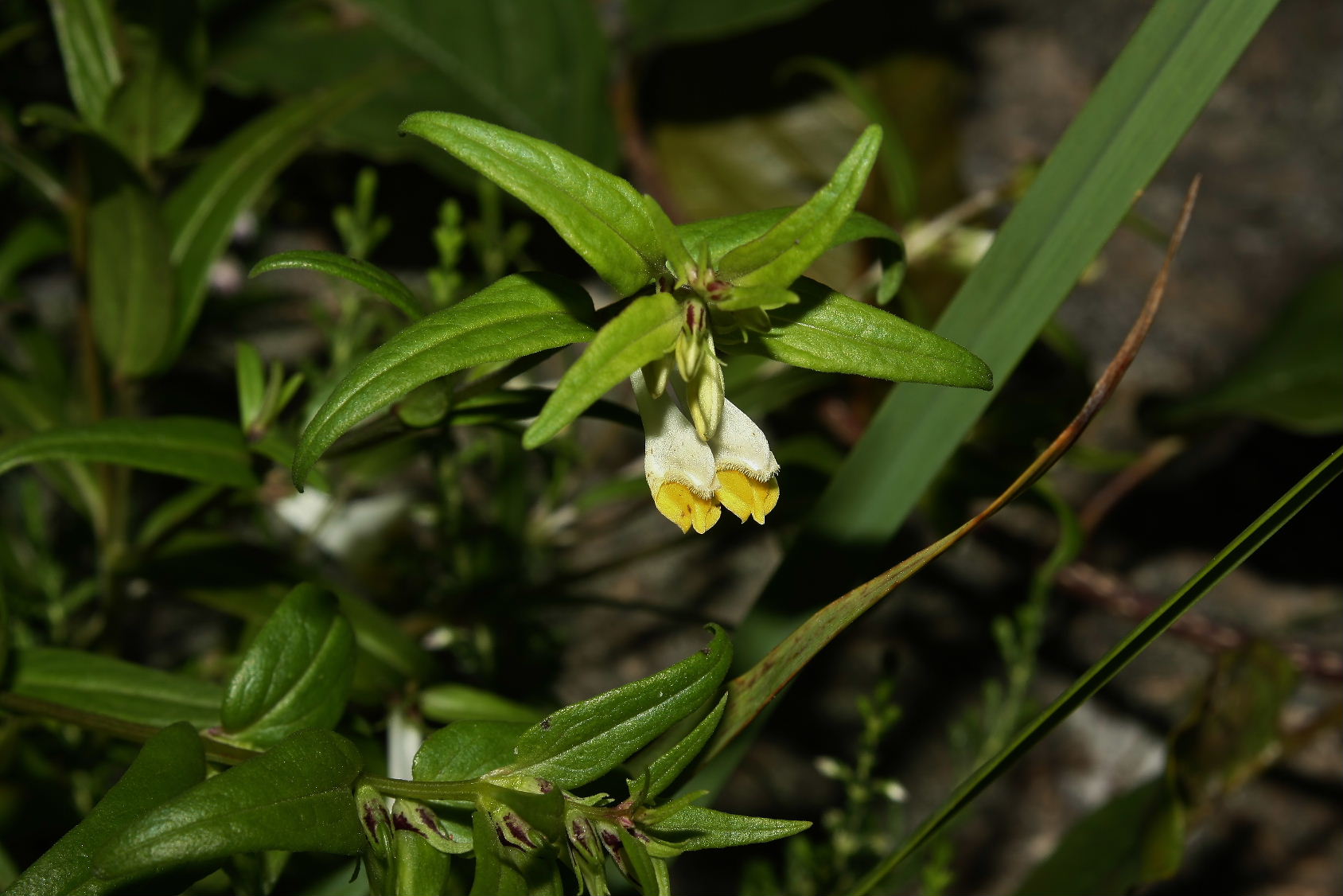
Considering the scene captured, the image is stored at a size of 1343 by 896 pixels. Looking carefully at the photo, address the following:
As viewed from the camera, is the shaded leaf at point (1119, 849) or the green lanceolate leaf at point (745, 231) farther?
the shaded leaf at point (1119, 849)

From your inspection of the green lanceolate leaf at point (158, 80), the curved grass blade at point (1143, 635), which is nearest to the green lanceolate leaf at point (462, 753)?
the curved grass blade at point (1143, 635)

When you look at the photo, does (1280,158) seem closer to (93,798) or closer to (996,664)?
(996,664)

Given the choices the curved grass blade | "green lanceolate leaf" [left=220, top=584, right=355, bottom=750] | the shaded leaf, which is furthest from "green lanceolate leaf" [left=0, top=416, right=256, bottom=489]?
the shaded leaf

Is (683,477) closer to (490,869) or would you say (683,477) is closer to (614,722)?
(614,722)

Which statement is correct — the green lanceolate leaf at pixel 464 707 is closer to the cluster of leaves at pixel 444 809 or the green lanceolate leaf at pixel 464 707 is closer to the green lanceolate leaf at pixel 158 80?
the cluster of leaves at pixel 444 809

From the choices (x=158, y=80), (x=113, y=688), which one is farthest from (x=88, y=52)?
(x=113, y=688)

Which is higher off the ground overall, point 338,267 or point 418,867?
point 338,267

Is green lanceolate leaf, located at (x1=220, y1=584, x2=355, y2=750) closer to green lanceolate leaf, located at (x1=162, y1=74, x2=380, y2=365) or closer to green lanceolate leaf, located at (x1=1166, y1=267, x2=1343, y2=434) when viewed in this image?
green lanceolate leaf, located at (x1=162, y1=74, x2=380, y2=365)
